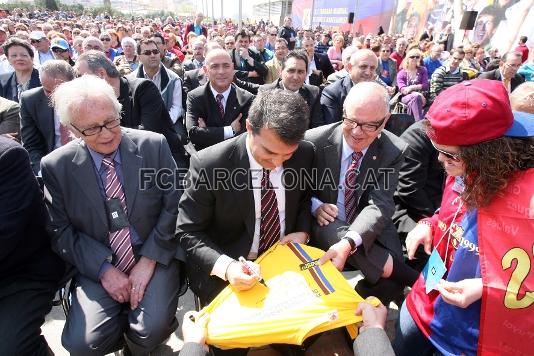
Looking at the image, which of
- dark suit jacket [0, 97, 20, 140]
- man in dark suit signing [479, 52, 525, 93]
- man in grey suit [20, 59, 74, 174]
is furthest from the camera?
man in dark suit signing [479, 52, 525, 93]

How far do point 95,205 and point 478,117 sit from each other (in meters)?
2.10

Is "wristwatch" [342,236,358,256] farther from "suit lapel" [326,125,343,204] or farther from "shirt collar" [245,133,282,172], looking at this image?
"shirt collar" [245,133,282,172]

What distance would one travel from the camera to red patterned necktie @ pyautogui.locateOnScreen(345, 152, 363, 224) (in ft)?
8.66

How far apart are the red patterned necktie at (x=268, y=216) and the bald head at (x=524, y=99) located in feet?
6.53

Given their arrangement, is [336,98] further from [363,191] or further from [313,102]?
[363,191]

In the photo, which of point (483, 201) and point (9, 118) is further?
point (9, 118)

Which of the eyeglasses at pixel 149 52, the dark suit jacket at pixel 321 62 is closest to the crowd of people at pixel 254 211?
the eyeglasses at pixel 149 52

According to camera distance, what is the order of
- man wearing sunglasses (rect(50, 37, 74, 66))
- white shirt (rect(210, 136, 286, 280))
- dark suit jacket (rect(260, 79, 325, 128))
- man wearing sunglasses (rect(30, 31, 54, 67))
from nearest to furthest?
white shirt (rect(210, 136, 286, 280)), dark suit jacket (rect(260, 79, 325, 128)), man wearing sunglasses (rect(50, 37, 74, 66)), man wearing sunglasses (rect(30, 31, 54, 67))

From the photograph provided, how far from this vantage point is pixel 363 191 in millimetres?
2652

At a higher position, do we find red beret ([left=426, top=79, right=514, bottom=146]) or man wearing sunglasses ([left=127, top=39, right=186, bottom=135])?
red beret ([left=426, top=79, right=514, bottom=146])

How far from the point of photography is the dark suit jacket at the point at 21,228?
6.30 feet

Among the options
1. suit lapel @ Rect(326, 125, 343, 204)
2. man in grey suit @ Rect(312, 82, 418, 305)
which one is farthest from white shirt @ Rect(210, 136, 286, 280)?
suit lapel @ Rect(326, 125, 343, 204)

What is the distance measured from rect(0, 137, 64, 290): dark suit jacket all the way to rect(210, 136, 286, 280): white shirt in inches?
43.4

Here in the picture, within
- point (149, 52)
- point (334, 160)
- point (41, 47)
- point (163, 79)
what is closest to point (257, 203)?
point (334, 160)
